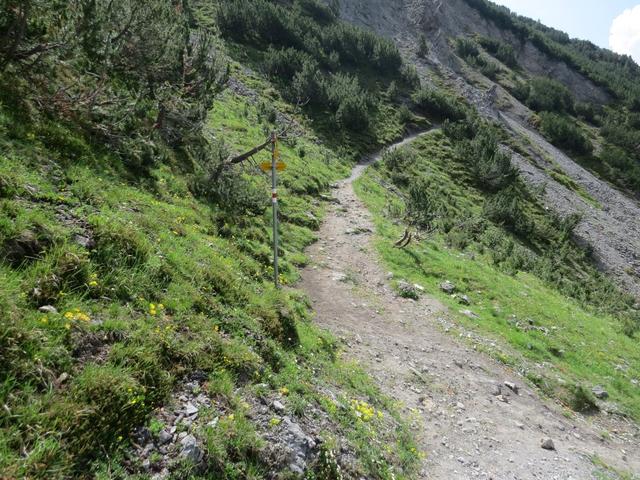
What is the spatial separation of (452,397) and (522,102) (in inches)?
2977

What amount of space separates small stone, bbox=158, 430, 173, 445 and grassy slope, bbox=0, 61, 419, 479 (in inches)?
10.0

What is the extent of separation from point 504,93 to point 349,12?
99.7ft

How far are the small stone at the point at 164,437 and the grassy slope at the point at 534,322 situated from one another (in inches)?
403

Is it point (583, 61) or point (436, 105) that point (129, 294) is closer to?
point (436, 105)

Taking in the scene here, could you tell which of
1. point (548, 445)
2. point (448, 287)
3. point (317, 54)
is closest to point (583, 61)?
point (317, 54)

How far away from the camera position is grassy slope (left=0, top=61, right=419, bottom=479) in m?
3.97

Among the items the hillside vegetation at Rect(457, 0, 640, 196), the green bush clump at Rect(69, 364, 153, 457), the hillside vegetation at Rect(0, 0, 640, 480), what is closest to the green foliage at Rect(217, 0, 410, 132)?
the hillside vegetation at Rect(0, 0, 640, 480)

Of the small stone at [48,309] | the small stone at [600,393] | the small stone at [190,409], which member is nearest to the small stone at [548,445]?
the small stone at [600,393]

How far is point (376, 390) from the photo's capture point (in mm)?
8820

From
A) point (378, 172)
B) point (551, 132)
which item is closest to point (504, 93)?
point (551, 132)

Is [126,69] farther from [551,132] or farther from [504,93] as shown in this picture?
[504,93]

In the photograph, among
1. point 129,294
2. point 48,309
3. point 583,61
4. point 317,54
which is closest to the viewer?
point 48,309

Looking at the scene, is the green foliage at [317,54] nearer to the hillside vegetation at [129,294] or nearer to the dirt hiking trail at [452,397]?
the hillside vegetation at [129,294]

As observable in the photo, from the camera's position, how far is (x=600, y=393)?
1174cm
